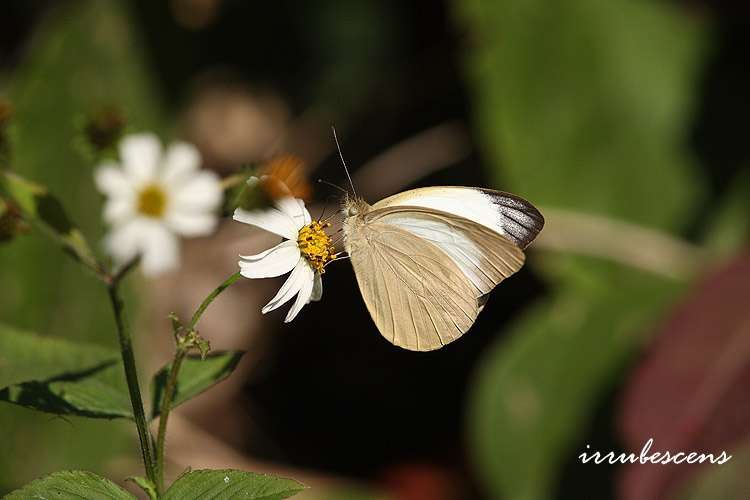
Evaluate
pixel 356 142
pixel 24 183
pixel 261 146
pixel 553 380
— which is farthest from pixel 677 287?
pixel 24 183

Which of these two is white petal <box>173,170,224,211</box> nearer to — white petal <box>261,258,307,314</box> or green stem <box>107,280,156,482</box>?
white petal <box>261,258,307,314</box>

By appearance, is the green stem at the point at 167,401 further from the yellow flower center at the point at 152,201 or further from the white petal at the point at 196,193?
the yellow flower center at the point at 152,201

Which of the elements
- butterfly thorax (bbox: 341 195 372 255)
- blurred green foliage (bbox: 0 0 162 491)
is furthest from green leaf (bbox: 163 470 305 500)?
blurred green foliage (bbox: 0 0 162 491)

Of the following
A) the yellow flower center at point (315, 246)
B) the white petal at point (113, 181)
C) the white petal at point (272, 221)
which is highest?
the white petal at point (113, 181)

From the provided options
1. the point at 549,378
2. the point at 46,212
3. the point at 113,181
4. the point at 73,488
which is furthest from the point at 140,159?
the point at 549,378

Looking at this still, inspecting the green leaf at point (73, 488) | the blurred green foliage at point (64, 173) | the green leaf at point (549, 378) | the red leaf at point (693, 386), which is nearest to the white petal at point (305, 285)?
the green leaf at point (73, 488)

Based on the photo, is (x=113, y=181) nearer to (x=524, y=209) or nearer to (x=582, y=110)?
(x=524, y=209)
